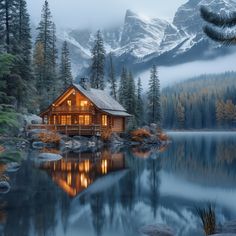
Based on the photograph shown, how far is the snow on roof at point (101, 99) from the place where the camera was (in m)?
46.5

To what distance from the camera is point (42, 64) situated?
52688mm

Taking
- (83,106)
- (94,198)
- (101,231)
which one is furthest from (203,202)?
(83,106)

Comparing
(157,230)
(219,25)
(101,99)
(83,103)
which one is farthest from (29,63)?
(219,25)

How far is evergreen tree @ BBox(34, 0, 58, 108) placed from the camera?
2028 inches

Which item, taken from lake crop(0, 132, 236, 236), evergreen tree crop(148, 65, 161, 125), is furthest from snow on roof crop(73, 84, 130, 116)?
lake crop(0, 132, 236, 236)

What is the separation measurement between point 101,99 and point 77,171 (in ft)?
91.4

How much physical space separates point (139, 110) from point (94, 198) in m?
47.1

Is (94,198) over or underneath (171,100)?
underneath

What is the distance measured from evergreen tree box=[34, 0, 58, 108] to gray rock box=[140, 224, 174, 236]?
40.5 m

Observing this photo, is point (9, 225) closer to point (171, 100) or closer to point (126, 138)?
point (126, 138)

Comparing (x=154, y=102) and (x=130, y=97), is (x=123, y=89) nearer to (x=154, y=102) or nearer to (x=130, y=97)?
(x=130, y=97)

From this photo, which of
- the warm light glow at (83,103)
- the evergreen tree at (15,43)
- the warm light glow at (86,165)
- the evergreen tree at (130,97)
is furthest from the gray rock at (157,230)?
the evergreen tree at (130,97)

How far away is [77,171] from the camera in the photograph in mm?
21734

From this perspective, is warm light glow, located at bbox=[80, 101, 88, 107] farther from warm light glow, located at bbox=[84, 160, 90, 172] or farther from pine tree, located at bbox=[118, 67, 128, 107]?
warm light glow, located at bbox=[84, 160, 90, 172]
